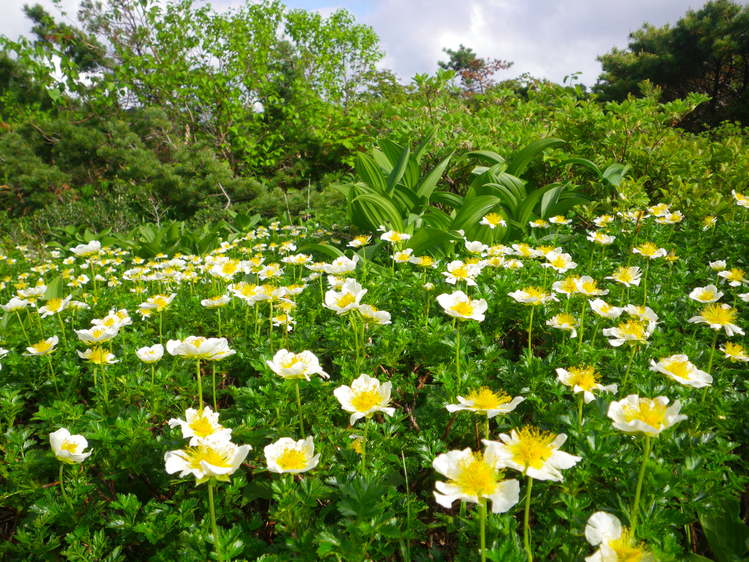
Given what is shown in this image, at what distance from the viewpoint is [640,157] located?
3.77m

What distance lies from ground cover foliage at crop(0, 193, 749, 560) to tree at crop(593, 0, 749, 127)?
15.2 metres

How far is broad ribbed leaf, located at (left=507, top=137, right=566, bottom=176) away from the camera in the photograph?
11.4 ft

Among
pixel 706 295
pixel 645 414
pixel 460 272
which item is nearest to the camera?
pixel 645 414

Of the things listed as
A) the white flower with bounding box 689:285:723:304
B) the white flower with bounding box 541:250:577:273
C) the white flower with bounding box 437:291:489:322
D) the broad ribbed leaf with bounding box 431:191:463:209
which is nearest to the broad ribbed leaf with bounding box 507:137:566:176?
the broad ribbed leaf with bounding box 431:191:463:209

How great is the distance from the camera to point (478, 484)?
81cm

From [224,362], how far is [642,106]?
3883mm

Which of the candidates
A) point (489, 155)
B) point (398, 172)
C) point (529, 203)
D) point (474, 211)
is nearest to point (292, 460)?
point (474, 211)

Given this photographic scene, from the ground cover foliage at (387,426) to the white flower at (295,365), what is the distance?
5 centimetres

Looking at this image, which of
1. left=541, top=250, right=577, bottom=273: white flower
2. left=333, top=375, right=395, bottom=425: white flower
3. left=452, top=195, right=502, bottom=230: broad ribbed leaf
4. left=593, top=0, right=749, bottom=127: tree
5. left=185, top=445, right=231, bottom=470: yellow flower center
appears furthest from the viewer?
left=593, top=0, right=749, bottom=127: tree

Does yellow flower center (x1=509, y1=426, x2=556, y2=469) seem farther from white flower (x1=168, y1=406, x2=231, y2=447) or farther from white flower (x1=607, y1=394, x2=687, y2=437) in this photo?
white flower (x1=168, y1=406, x2=231, y2=447)

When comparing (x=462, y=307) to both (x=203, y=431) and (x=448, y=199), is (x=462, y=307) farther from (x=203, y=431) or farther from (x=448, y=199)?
(x=448, y=199)

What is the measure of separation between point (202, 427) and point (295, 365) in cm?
27

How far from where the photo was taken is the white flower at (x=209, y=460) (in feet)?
3.03

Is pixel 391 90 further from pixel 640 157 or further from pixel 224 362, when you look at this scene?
pixel 224 362
